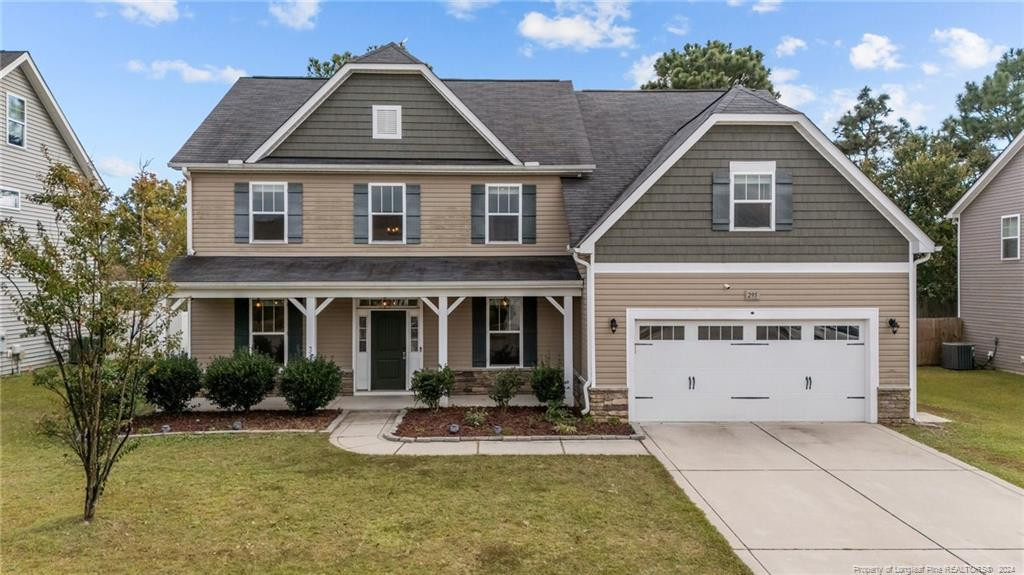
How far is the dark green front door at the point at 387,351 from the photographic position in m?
12.7

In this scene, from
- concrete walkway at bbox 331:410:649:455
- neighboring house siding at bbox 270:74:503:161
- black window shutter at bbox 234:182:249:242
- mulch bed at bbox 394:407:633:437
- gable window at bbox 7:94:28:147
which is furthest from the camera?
gable window at bbox 7:94:28:147

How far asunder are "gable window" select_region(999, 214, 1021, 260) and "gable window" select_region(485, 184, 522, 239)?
15103 millimetres

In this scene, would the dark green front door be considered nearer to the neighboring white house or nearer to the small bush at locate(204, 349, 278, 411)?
the small bush at locate(204, 349, 278, 411)

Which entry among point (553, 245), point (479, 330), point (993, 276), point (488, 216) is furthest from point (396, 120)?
point (993, 276)

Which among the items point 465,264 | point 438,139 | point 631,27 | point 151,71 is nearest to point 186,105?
point 151,71

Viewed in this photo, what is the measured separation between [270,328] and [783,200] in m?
11.8

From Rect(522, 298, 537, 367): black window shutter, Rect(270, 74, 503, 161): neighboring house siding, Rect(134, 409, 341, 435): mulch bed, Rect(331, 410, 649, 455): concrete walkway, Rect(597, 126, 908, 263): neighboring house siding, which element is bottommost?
Rect(331, 410, 649, 455): concrete walkway

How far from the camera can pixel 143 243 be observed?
5.73m

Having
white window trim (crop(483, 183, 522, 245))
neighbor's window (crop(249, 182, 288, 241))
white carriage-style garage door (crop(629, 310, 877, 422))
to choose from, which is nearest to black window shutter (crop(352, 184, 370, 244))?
neighbor's window (crop(249, 182, 288, 241))

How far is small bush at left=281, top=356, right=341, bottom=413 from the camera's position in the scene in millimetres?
10273

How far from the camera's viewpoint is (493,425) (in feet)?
31.8

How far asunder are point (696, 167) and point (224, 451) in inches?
386

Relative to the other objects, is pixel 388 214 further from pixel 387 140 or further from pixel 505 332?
pixel 505 332

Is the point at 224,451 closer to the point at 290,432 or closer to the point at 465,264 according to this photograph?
the point at 290,432
